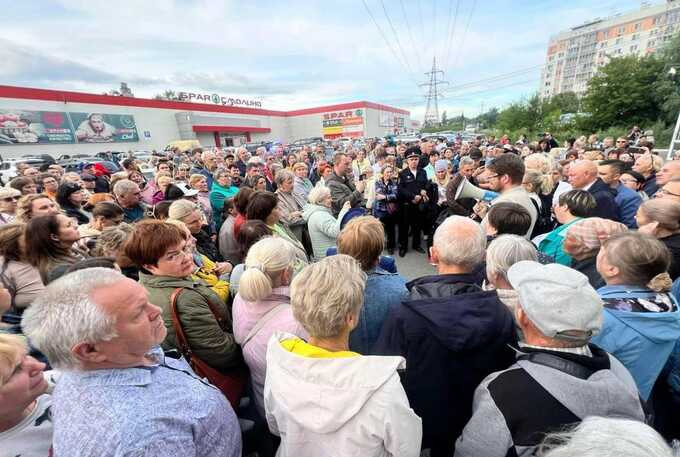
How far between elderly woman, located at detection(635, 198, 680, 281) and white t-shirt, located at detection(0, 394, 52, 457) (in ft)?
12.0

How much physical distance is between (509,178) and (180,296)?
3.28 meters

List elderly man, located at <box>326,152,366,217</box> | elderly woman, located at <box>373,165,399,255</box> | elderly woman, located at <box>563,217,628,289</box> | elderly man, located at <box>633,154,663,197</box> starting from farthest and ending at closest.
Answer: elderly woman, located at <box>373,165,399,255</box> → elderly man, located at <box>326,152,366,217</box> → elderly man, located at <box>633,154,663,197</box> → elderly woman, located at <box>563,217,628,289</box>

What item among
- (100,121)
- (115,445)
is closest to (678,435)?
(115,445)

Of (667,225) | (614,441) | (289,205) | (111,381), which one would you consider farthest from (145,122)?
(614,441)

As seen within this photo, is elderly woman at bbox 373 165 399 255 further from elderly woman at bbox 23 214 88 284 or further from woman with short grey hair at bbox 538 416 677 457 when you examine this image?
woman with short grey hair at bbox 538 416 677 457

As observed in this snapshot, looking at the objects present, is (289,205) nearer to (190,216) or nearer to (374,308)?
(190,216)

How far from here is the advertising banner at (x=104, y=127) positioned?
89.2 feet

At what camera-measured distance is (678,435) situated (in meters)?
2.02

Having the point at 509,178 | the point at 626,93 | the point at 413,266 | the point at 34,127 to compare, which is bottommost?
the point at 413,266

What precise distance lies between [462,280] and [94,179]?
8.37 meters

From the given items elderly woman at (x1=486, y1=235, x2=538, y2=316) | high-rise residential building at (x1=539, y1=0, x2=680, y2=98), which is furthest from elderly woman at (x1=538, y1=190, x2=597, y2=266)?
high-rise residential building at (x1=539, y1=0, x2=680, y2=98)

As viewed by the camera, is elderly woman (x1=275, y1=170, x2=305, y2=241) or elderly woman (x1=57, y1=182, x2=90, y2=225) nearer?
elderly woman (x1=57, y1=182, x2=90, y2=225)

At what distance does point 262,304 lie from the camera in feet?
5.88

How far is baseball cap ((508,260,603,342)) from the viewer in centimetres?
109
